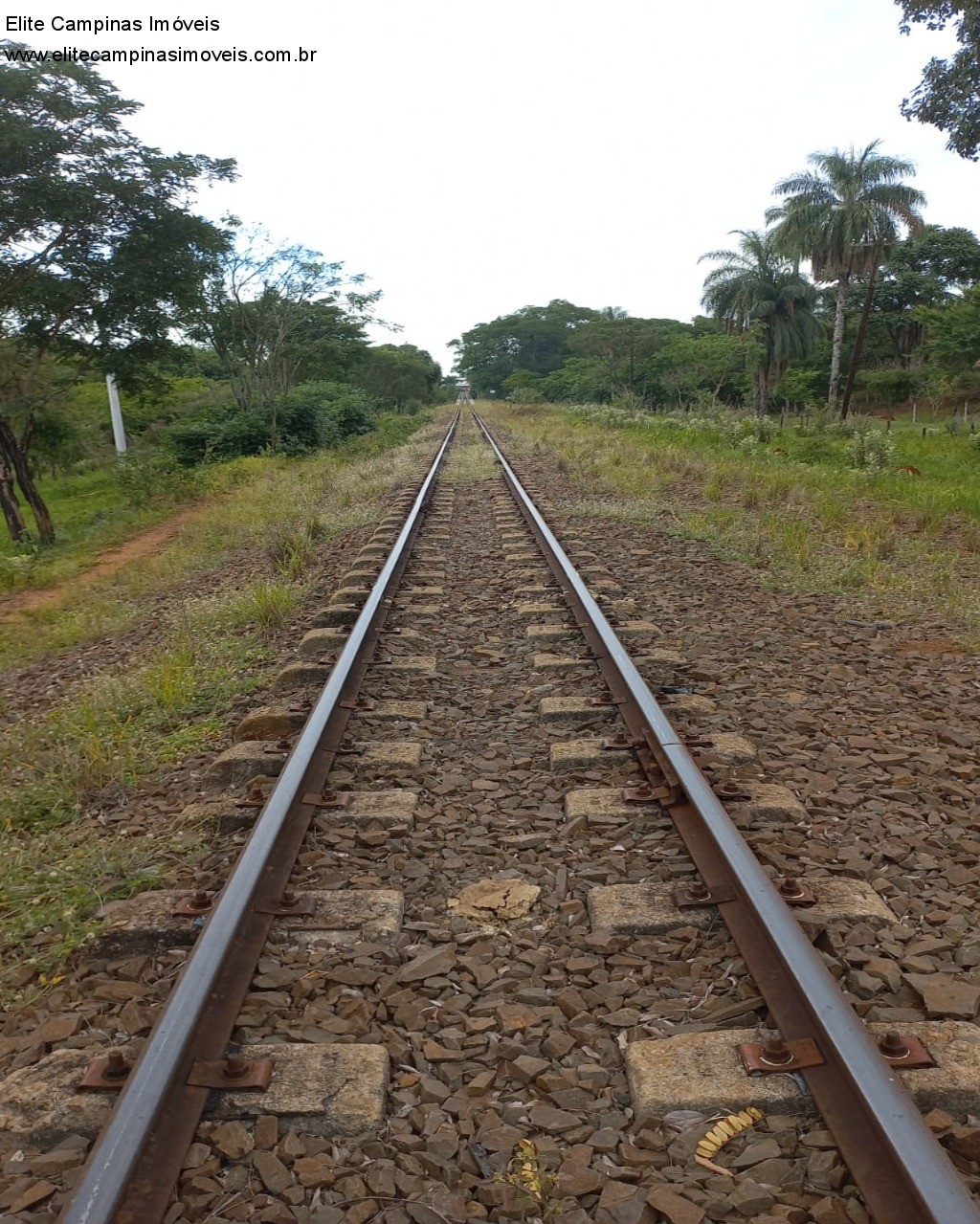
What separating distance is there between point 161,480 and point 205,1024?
17080 mm

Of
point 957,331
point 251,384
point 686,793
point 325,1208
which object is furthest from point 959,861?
point 957,331

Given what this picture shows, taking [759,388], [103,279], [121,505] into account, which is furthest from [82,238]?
[759,388]

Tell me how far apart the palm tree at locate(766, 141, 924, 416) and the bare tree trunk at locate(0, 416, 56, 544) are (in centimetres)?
2953

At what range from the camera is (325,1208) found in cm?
166

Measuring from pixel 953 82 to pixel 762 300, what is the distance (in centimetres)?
3525

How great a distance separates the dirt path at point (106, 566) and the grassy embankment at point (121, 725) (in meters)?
0.65

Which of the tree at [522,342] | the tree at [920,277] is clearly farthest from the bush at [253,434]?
the tree at [522,342]

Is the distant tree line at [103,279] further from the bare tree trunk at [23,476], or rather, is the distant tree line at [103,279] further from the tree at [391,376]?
the tree at [391,376]

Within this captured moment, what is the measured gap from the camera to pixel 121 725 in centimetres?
433

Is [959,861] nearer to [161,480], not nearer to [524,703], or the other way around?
[524,703]

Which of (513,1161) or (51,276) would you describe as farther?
(51,276)

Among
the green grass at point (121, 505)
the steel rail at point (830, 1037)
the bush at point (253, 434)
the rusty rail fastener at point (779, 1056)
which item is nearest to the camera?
the steel rail at point (830, 1037)

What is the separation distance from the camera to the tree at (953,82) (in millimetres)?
11172

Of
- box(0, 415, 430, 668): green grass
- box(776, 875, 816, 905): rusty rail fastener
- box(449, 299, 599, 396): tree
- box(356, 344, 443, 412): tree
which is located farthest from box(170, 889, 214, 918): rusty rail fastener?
box(449, 299, 599, 396): tree
